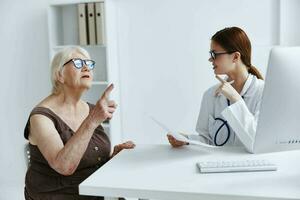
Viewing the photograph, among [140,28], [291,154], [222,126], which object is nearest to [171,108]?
[140,28]

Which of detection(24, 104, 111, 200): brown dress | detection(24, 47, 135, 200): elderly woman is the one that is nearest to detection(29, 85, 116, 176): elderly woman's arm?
detection(24, 47, 135, 200): elderly woman

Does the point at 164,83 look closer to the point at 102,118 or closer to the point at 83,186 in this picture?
the point at 102,118

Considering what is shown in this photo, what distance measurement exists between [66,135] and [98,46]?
182 cm

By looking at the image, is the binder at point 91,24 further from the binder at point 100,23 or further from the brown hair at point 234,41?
the brown hair at point 234,41

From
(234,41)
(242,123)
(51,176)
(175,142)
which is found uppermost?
(234,41)

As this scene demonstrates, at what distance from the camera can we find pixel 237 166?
135 centimetres

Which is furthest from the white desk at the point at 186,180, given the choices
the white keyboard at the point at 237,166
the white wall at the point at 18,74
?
the white wall at the point at 18,74

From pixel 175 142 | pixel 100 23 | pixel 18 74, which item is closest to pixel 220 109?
pixel 175 142

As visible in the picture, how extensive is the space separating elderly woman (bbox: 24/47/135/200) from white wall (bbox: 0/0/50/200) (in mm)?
2034

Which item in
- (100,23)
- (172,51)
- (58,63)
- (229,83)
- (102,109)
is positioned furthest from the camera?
(172,51)

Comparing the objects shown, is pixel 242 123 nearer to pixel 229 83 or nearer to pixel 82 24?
pixel 229 83

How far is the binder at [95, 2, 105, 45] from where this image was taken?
327cm

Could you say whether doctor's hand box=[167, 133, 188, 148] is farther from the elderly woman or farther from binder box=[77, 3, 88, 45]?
binder box=[77, 3, 88, 45]

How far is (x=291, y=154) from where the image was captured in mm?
1551
